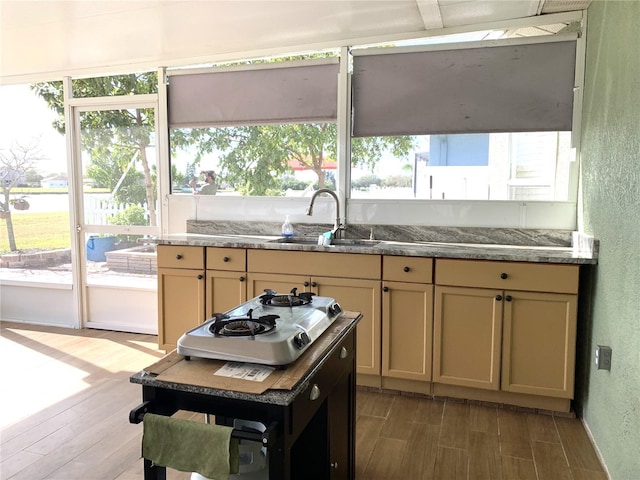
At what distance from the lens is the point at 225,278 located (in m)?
3.30

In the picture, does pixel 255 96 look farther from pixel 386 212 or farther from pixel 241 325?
pixel 241 325

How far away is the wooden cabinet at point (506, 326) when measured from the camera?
2654 mm

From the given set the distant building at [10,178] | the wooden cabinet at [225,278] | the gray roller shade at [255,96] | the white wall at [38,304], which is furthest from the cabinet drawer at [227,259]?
the distant building at [10,178]

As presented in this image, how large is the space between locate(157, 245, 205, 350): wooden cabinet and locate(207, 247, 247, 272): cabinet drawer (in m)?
0.07

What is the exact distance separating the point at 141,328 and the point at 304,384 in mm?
3438

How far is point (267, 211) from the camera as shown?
3.81 m

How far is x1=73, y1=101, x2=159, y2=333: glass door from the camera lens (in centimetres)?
422

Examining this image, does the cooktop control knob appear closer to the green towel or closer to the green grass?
the green towel

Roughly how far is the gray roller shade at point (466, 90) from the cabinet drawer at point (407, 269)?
0.99 meters

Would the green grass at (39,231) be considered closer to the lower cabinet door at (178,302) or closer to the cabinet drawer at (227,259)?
the lower cabinet door at (178,302)

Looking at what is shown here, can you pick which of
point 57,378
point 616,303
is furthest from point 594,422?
point 57,378

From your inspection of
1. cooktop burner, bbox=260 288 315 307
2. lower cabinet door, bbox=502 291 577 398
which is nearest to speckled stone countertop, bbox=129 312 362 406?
cooktop burner, bbox=260 288 315 307

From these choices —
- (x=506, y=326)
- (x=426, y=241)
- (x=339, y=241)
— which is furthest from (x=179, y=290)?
(x=506, y=326)

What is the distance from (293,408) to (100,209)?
377cm
